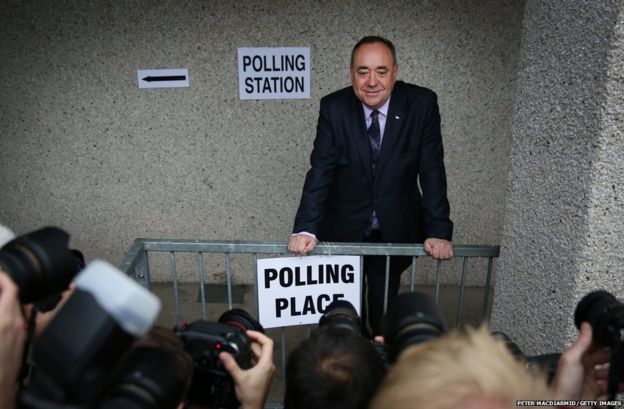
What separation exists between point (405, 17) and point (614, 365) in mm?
2892

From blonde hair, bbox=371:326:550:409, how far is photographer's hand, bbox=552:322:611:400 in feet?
1.37

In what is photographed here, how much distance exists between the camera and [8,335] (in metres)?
1.08

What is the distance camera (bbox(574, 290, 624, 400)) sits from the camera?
4.02 feet

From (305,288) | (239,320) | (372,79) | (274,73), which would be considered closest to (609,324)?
(239,320)

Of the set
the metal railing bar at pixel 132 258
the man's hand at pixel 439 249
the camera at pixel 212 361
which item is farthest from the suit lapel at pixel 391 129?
the camera at pixel 212 361

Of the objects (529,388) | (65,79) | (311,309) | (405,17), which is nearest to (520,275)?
(311,309)

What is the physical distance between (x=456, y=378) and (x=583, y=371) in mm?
672

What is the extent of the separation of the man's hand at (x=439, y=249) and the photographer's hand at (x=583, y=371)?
0.81m

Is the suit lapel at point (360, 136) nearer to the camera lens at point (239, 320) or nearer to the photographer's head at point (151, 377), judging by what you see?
the camera lens at point (239, 320)

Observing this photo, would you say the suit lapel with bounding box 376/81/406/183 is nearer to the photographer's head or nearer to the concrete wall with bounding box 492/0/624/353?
the concrete wall with bounding box 492/0/624/353

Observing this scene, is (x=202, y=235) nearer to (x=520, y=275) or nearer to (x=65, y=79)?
(x=65, y=79)

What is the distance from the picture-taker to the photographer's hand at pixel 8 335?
→ 108 cm

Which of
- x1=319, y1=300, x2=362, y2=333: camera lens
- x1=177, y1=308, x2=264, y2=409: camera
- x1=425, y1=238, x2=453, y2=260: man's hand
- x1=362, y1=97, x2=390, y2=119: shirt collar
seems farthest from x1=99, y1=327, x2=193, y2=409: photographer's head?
x1=362, y1=97, x2=390, y2=119: shirt collar

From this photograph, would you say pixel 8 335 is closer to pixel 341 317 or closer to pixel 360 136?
pixel 341 317
